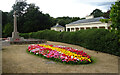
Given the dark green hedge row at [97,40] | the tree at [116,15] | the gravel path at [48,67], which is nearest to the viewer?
the gravel path at [48,67]

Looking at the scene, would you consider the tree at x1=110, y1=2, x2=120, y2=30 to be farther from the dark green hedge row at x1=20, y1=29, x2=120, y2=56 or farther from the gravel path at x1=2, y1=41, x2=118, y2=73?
the dark green hedge row at x1=20, y1=29, x2=120, y2=56

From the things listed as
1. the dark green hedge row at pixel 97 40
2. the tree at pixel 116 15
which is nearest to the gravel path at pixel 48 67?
the tree at pixel 116 15

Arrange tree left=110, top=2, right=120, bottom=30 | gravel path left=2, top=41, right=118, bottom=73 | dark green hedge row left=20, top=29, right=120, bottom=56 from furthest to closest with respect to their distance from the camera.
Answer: dark green hedge row left=20, top=29, right=120, bottom=56, tree left=110, top=2, right=120, bottom=30, gravel path left=2, top=41, right=118, bottom=73

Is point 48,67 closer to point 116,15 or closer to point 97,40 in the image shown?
point 116,15

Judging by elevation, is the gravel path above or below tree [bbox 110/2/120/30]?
below

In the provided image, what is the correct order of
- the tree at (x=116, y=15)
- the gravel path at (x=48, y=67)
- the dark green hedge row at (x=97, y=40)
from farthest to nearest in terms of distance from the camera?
the dark green hedge row at (x=97, y=40) → the tree at (x=116, y=15) → the gravel path at (x=48, y=67)

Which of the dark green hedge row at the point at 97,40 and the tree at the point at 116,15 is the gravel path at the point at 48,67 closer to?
the tree at the point at 116,15

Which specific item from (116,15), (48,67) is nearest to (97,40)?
(116,15)

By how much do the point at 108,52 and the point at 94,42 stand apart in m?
2.01

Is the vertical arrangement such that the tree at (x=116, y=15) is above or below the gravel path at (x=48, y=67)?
above

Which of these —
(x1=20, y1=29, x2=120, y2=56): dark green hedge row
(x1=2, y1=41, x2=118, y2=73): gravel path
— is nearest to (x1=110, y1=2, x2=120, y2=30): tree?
(x1=2, y1=41, x2=118, y2=73): gravel path

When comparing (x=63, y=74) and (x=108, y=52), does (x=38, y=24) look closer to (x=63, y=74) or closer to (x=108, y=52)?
(x=108, y=52)

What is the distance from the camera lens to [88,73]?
4543mm

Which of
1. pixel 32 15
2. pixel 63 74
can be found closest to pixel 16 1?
pixel 32 15
